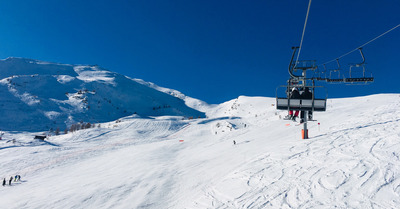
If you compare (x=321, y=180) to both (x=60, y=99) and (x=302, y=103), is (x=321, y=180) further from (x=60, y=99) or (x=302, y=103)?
(x=60, y=99)

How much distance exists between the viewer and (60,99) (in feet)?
203

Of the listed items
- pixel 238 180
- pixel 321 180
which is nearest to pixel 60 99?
pixel 238 180

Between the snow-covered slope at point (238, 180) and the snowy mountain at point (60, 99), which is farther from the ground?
the snowy mountain at point (60, 99)

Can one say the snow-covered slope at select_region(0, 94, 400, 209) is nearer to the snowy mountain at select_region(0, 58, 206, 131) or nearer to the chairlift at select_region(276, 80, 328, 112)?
the chairlift at select_region(276, 80, 328, 112)

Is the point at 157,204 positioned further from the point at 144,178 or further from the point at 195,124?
the point at 195,124

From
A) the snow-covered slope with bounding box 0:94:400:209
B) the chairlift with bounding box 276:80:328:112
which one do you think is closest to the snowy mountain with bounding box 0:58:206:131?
the snow-covered slope with bounding box 0:94:400:209

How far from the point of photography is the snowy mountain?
1831 inches

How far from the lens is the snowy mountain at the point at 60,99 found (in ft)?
153

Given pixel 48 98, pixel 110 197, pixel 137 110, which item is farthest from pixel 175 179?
pixel 137 110

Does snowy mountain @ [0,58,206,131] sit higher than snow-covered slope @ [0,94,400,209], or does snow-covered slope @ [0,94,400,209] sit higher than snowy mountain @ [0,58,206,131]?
snowy mountain @ [0,58,206,131]

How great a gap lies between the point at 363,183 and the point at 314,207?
2248 mm

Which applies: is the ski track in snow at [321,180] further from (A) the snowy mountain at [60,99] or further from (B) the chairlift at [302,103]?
(A) the snowy mountain at [60,99]

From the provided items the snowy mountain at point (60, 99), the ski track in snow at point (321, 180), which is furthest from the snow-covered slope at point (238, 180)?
the snowy mountain at point (60, 99)

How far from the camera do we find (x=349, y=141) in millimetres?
10727
